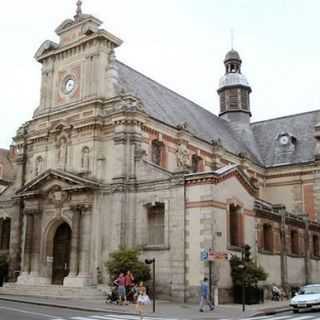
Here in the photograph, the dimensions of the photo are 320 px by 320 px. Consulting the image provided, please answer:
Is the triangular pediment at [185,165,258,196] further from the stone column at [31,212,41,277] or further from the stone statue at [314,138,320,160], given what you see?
the stone statue at [314,138,320,160]

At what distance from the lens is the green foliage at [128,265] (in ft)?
97.4

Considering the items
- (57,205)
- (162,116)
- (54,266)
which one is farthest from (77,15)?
(54,266)

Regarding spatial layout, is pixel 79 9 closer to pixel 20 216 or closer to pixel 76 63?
pixel 76 63

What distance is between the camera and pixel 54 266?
1410 inches

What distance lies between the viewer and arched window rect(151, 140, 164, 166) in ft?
119

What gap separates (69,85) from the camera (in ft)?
126

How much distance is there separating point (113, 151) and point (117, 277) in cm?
850

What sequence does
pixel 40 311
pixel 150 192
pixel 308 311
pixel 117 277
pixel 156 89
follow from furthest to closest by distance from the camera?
1. pixel 156 89
2. pixel 150 192
3. pixel 117 277
4. pixel 308 311
5. pixel 40 311

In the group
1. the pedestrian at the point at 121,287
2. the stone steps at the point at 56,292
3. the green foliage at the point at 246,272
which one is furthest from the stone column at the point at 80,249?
the green foliage at the point at 246,272

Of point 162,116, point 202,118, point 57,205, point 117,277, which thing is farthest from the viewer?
point 202,118

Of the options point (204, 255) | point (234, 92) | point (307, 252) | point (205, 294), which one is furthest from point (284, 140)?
point (205, 294)

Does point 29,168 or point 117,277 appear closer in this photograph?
point 117,277

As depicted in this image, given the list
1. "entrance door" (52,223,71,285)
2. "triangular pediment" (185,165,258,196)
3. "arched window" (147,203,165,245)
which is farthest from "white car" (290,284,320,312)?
"entrance door" (52,223,71,285)

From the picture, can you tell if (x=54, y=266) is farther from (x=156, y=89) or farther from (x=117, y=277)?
(x=156, y=89)
